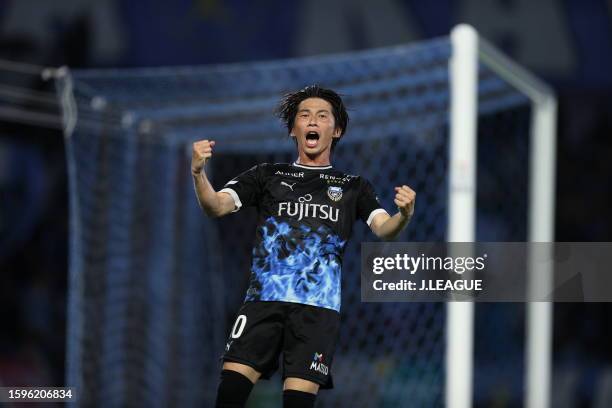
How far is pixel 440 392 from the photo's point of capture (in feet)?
15.6

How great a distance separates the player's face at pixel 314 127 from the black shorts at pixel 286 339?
0.41 meters

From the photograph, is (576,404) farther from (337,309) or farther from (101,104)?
(337,309)

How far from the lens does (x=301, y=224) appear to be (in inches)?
94.0

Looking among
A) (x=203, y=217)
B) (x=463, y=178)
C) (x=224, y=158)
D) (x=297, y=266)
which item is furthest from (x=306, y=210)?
(x=224, y=158)

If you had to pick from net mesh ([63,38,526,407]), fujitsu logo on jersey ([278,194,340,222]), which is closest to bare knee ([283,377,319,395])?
fujitsu logo on jersey ([278,194,340,222])

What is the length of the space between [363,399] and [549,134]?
171cm

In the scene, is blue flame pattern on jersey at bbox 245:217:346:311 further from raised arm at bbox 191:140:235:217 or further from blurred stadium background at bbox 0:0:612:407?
blurred stadium background at bbox 0:0:612:407

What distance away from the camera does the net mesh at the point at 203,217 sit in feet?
14.1

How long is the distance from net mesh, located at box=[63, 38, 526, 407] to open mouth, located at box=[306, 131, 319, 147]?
1.42m

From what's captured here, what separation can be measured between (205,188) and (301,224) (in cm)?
28

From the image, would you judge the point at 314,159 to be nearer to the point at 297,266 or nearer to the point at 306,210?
the point at 306,210

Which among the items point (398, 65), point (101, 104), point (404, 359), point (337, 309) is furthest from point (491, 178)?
point (337, 309)

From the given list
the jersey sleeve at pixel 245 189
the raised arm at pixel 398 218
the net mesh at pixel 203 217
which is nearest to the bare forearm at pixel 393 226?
the raised arm at pixel 398 218

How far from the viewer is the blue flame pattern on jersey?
7.75ft
